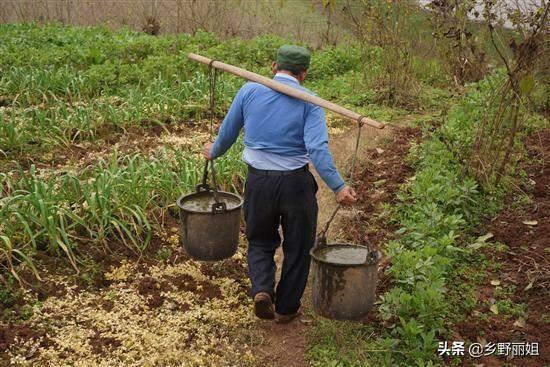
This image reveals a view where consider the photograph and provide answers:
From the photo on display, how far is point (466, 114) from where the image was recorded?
8.02 metres

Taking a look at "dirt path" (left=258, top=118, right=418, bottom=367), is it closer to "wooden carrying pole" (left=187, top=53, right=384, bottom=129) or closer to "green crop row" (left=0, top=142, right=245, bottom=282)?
"green crop row" (left=0, top=142, right=245, bottom=282)

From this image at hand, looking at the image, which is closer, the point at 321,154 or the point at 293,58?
the point at 321,154

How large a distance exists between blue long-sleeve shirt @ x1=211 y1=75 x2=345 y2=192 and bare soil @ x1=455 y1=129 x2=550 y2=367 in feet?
4.78

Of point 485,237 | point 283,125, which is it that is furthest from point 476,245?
point 283,125

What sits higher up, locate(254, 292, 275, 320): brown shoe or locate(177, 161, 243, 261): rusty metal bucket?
locate(177, 161, 243, 261): rusty metal bucket

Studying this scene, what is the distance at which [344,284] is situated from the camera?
13.2ft

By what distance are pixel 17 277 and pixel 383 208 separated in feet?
10.4

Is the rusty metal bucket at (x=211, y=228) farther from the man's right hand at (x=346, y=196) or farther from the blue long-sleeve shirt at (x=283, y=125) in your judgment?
the man's right hand at (x=346, y=196)

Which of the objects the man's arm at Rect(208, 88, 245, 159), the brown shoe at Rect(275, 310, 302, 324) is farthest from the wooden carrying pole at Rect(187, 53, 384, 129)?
the brown shoe at Rect(275, 310, 302, 324)

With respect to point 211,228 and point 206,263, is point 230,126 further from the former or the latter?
point 206,263

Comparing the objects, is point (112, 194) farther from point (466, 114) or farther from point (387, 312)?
point (466, 114)

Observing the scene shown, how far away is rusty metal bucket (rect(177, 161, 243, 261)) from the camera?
4.54 metres

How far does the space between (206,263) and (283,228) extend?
111 centimetres

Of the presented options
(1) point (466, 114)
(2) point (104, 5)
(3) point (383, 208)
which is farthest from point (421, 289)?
(2) point (104, 5)
